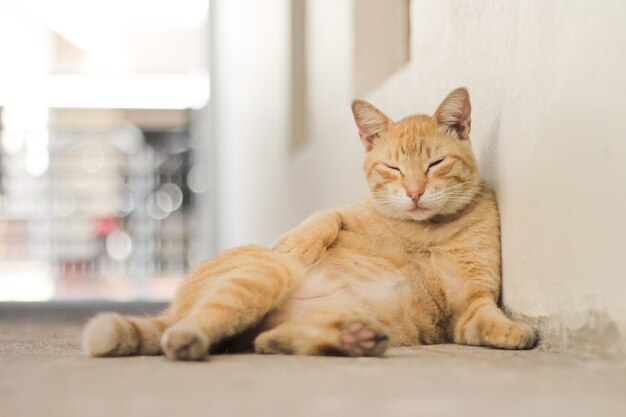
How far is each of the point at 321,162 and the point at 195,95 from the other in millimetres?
10301

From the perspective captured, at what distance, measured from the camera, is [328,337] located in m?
1.88

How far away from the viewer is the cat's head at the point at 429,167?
236 centimetres

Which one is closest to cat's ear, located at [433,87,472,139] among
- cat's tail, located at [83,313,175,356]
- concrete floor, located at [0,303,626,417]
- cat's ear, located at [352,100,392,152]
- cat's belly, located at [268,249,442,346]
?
cat's ear, located at [352,100,392,152]

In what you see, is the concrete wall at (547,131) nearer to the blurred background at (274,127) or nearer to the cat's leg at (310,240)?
the blurred background at (274,127)

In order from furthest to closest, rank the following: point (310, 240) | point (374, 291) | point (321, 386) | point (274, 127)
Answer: point (274, 127), point (310, 240), point (374, 291), point (321, 386)

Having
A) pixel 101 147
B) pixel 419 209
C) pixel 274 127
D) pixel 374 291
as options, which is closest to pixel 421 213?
pixel 419 209

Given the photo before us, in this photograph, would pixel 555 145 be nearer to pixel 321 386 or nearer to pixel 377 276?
pixel 377 276

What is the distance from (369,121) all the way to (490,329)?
0.88 meters

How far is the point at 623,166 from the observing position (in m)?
1.65

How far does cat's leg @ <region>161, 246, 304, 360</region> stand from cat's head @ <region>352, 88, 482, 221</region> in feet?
1.33

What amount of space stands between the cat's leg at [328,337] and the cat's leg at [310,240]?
338mm

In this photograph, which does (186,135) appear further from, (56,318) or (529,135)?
(529,135)

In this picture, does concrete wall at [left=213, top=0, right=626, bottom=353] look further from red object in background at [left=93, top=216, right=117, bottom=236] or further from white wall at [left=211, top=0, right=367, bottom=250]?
red object in background at [left=93, top=216, right=117, bottom=236]

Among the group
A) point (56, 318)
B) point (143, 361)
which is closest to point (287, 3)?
point (56, 318)
